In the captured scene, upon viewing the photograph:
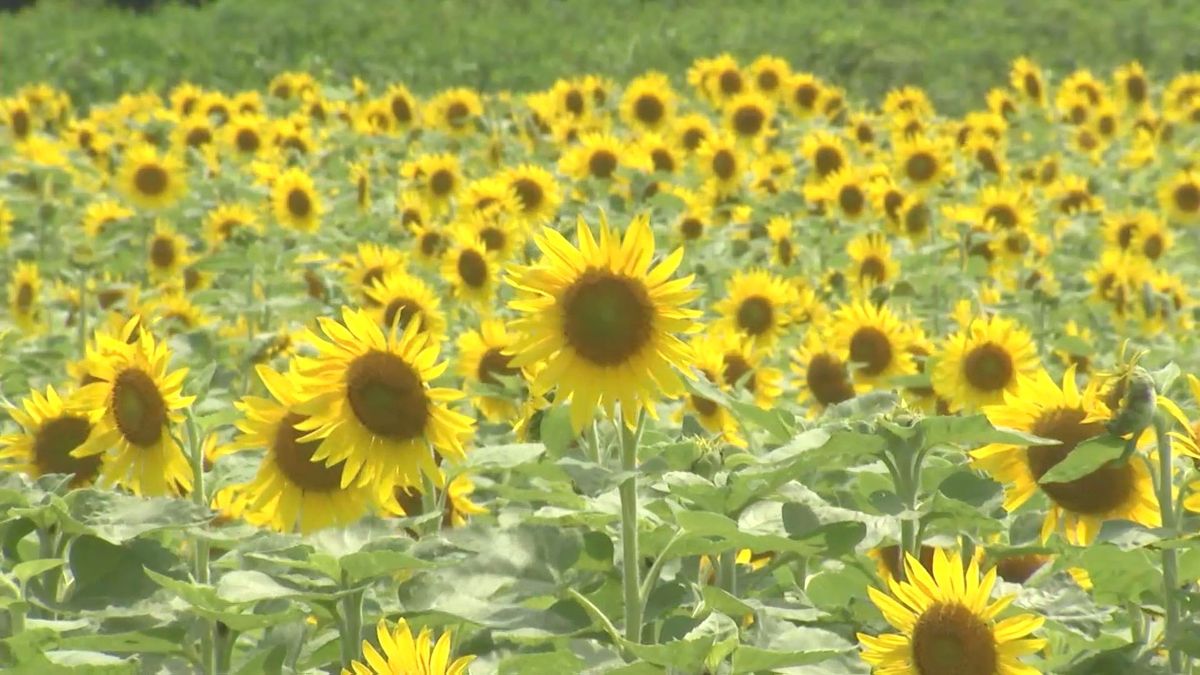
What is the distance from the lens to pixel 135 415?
2.32 m

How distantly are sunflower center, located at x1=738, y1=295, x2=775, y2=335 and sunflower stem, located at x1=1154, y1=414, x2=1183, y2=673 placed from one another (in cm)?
282

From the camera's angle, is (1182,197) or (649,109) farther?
(649,109)

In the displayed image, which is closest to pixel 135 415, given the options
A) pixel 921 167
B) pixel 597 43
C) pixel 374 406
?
pixel 374 406

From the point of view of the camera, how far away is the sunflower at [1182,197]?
20.6 ft

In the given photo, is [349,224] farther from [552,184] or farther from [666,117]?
[666,117]

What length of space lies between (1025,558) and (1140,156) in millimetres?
5226

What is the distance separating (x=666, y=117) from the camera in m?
7.23

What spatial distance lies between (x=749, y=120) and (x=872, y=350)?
128 inches

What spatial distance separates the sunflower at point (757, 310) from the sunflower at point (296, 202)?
1751mm

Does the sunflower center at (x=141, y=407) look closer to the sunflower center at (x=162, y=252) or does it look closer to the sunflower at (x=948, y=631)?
the sunflower at (x=948, y=631)

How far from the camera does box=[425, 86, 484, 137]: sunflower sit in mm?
7613

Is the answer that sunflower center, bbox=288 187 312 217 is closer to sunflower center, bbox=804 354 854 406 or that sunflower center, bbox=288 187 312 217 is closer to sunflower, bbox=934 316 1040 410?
sunflower center, bbox=804 354 854 406

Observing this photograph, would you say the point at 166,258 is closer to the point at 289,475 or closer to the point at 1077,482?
the point at 289,475

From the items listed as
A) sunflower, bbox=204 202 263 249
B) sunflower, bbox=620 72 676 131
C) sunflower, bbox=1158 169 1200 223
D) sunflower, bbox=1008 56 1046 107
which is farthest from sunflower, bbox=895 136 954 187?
sunflower, bbox=204 202 263 249
